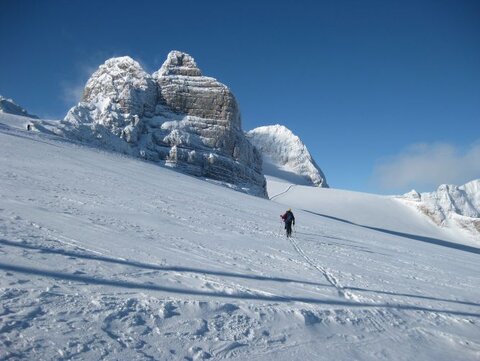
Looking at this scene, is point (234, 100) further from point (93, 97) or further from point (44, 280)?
point (44, 280)

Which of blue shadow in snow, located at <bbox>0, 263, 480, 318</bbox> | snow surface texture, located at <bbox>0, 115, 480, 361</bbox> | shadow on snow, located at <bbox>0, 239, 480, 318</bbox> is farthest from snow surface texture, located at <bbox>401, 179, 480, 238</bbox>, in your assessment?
blue shadow in snow, located at <bbox>0, 263, 480, 318</bbox>

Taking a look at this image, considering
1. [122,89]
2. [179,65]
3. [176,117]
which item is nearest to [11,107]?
[122,89]

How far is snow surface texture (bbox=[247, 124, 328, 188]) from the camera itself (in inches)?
6422

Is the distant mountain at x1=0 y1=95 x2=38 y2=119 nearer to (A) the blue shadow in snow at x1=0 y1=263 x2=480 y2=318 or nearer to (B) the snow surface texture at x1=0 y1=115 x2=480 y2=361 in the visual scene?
(B) the snow surface texture at x1=0 y1=115 x2=480 y2=361

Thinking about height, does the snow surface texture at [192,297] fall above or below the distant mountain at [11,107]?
below

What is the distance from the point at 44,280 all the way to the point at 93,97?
84.5 metres

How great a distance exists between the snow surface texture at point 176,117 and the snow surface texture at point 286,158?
77.7m

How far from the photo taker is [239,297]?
502 cm

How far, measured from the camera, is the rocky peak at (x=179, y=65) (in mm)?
88000

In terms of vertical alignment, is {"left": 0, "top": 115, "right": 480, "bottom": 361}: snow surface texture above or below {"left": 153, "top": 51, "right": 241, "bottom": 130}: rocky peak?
below

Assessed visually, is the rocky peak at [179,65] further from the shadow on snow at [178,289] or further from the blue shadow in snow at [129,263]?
the shadow on snow at [178,289]

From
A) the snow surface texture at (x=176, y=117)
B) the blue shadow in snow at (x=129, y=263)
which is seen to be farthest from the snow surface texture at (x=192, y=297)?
the snow surface texture at (x=176, y=117)

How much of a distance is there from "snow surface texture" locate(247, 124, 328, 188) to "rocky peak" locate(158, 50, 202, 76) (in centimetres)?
7586

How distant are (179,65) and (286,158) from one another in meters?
98.5
